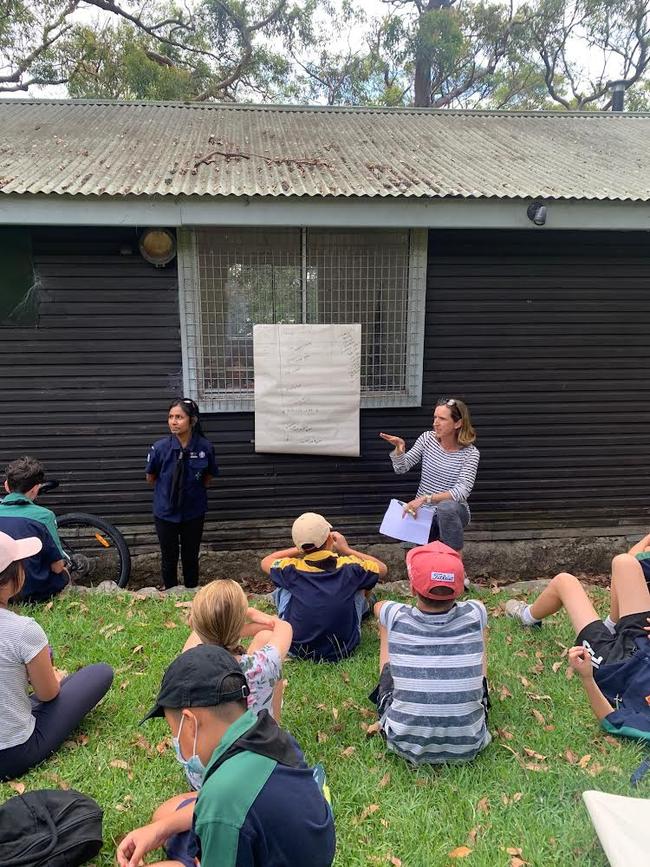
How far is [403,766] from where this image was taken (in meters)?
2.93

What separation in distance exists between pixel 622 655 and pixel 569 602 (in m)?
0.46

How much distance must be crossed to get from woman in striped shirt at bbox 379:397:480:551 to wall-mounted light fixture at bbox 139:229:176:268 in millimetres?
2871

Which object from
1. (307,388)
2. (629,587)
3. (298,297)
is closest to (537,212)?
(298,297)

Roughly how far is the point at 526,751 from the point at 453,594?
1.05 metres

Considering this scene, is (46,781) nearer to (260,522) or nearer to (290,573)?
(290,573)

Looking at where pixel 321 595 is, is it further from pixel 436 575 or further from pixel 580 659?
pixel 580 659

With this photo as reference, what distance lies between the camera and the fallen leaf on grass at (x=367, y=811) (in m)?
2.62

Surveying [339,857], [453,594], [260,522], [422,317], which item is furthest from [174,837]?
[422,317]

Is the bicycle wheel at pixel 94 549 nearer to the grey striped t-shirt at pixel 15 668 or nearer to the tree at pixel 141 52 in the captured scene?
the grey striped t-shirt at pixel 15 668

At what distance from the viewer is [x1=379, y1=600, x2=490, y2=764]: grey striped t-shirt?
269 cm

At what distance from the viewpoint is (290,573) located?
366 centimetres

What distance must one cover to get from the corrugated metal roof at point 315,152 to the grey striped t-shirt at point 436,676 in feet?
11.8

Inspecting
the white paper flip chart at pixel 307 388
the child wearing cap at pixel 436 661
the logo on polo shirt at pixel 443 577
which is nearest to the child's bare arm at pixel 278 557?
the child wearing cap at pixel 436 661

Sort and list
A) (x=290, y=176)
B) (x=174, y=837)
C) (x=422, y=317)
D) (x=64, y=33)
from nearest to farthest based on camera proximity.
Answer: (x=174, y=837), (x=290, y=176), (x=422, y=317), (x=64, y=33)
